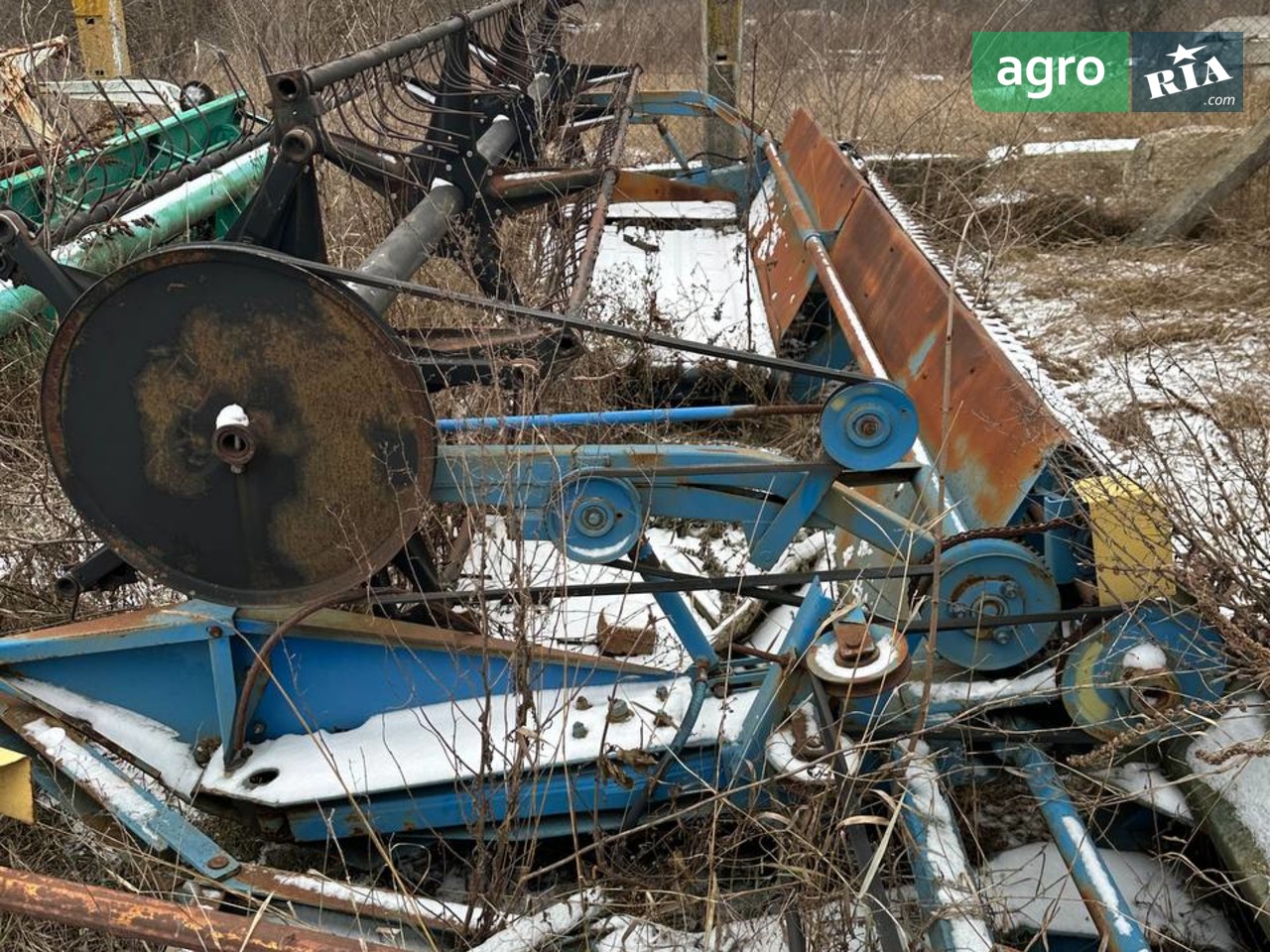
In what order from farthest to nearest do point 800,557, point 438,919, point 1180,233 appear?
1. point 1180,233
2. point 800,557
3. point 438,919

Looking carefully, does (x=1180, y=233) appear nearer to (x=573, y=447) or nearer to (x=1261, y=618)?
(x=1261, y=618)

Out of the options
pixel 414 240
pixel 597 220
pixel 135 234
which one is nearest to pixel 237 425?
pixel 414 240

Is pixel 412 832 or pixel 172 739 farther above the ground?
pixel 172 739

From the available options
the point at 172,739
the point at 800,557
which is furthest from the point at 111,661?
the point at 800,557

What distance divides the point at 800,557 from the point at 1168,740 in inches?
49.6

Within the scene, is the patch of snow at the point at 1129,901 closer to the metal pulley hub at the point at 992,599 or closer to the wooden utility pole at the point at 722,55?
the metal pulley hub at the point at 992,599

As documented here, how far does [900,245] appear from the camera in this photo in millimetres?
3775

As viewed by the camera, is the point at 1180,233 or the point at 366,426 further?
the point at 1180,233

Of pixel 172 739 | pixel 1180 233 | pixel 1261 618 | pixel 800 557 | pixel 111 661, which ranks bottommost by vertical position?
pixel 1261 618

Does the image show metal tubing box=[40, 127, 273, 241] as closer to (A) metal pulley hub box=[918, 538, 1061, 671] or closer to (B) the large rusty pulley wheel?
(B) the large rusty pulley wheel

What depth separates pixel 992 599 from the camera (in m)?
2.37

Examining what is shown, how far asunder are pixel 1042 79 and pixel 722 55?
14.4 feet

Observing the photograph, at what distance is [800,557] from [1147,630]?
1272mm

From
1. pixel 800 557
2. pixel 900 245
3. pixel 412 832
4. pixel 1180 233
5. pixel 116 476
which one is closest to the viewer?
pixel 116 476
